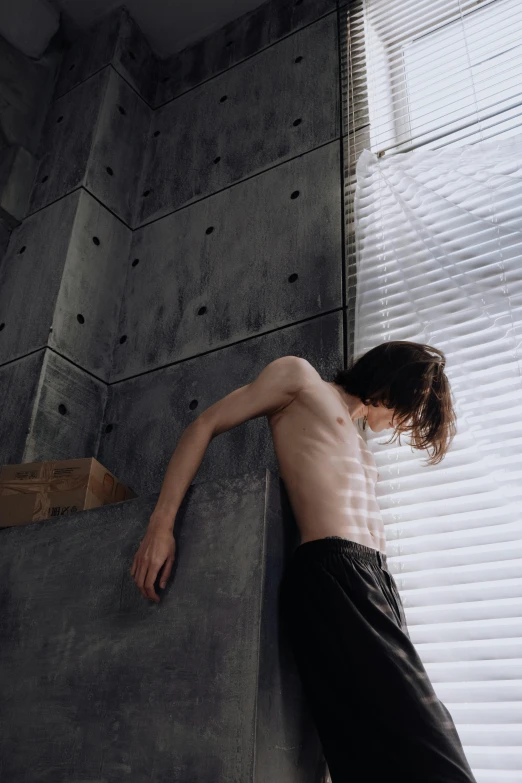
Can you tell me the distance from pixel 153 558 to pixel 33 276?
2.17 meters

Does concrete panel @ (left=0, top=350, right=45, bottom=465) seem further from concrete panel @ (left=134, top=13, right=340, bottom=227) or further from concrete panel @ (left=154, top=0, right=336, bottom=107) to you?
concrete panel @ (left=154, top=0, right=336, bottom=107)

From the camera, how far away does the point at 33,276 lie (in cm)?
343

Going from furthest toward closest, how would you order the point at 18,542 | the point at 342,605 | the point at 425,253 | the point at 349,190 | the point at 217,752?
the point at 349,190 < the point at 425,253 < the point at 18,542 < the point at 342,605 < the point at 217,752

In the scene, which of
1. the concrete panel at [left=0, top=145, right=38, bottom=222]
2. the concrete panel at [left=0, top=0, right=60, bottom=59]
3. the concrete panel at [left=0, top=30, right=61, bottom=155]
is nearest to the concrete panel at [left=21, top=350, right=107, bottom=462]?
the concrete panel at [left=0, top=145, right=38, bottom=222]

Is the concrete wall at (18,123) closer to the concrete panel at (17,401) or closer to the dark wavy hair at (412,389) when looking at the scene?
the concrete panel at (17,401)

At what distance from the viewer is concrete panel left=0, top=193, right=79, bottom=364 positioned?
3207mm

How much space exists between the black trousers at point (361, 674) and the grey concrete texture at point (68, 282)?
190cm

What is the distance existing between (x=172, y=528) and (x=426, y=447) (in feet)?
2.79

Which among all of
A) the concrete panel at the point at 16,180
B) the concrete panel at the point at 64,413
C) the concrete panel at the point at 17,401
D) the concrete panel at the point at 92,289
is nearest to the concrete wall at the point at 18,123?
the concrete panel at the point at 16,180

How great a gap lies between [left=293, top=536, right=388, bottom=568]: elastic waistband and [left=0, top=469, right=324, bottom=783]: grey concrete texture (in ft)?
0.21

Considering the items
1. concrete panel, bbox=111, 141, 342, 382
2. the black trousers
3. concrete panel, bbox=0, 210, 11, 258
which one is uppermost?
concrete panel, bbox=0, 210, 11, 258

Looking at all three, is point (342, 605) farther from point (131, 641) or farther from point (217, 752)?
point (131, 641)

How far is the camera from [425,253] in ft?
8.59

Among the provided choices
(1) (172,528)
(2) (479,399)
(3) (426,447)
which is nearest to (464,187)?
(2) (479,399)
